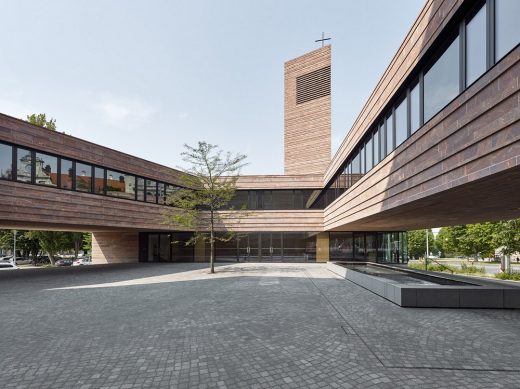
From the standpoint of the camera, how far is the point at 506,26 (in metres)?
5.53

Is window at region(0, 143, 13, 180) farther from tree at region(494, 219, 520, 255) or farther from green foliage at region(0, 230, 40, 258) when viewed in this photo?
green foliage at region(0, 230, 40, 258)

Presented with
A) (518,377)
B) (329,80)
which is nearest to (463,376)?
(518,377)

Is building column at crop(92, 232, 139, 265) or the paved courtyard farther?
building column at crop(92, 232, 139, 265)

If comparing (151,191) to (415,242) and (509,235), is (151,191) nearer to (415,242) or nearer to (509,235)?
(509,235)

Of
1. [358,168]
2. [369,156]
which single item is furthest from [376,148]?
[358,168]

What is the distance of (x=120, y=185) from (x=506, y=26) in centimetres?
2028

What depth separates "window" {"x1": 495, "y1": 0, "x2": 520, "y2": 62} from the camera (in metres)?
5.28

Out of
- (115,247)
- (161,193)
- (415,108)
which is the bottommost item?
(115,247)

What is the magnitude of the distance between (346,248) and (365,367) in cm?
2387

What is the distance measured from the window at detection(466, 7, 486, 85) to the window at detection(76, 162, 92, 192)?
1814 centimetres

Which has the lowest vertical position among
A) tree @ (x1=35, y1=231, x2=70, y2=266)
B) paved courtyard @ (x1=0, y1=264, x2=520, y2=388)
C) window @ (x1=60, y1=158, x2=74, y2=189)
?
tree @ (x1=35, y1=231, x2=70, y2=266)

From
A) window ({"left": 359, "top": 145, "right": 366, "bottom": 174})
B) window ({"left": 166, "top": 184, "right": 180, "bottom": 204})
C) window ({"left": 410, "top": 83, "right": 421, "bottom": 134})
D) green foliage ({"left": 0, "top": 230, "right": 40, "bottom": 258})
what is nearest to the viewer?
window ({"left": 410, "top": 83, "right": 421, "bottom": 134})

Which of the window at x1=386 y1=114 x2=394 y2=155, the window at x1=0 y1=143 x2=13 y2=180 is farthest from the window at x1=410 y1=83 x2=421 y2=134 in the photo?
the window at x1=0 y1=143 x2=13 y2=180

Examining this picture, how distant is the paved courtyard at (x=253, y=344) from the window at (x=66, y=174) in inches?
293
